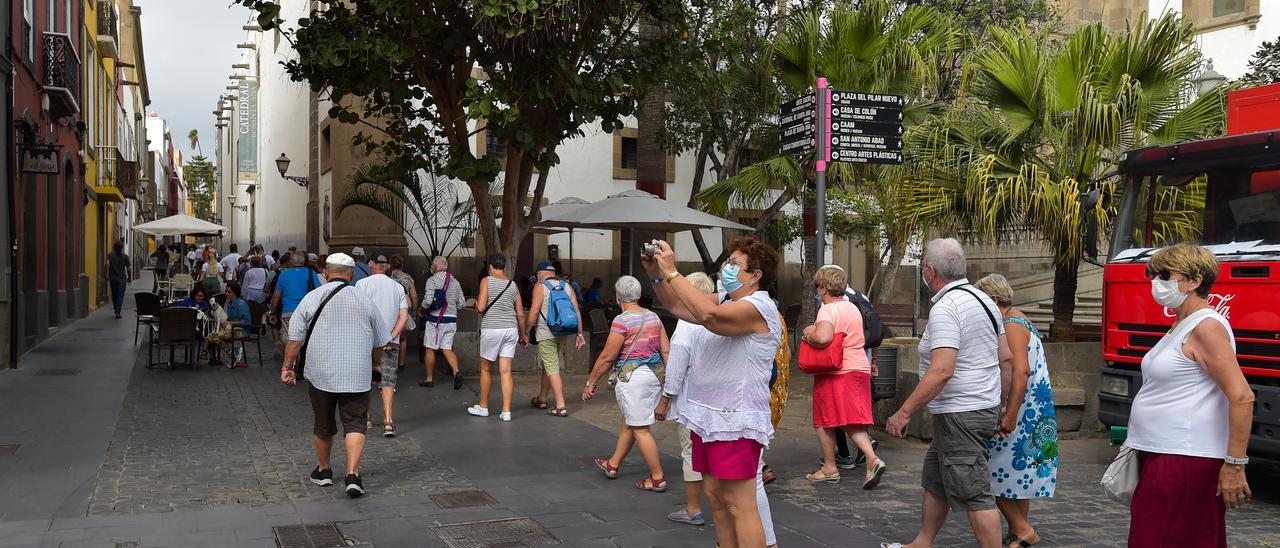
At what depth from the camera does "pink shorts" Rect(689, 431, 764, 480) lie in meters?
4.50

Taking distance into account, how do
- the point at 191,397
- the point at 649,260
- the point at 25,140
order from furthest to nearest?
1. the point at 25,140
2. the point at 191,397
3. the point at 649,260

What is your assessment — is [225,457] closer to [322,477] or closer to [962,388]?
[322,477]

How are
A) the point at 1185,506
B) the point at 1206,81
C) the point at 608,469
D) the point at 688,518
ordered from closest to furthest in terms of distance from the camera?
the point at 1185,506
the point at 688,518
the point at 608,469
the point at 1206,81

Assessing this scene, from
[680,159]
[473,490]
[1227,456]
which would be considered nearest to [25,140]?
[473,490]

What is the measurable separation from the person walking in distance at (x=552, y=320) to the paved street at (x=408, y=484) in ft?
1.36

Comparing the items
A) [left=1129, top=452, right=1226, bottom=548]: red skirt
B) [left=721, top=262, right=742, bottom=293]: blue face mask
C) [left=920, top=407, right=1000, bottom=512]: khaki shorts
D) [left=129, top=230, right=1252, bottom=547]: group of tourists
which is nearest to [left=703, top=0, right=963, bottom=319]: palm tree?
[left=129, top=230, right=1252, bottom=547]: group of tourists

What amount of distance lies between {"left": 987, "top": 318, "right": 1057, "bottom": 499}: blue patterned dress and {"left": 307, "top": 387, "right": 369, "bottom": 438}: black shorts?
400 cm

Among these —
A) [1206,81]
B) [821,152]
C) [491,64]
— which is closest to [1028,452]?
[821,152]

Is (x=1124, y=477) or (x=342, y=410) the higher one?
(x=1124, y=477)

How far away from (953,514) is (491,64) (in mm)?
7831

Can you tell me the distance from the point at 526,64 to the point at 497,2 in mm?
1443

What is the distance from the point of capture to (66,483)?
288 inches

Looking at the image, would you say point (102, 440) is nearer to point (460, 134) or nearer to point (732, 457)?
point (460, 134)

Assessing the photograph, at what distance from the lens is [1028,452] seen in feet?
18.3
